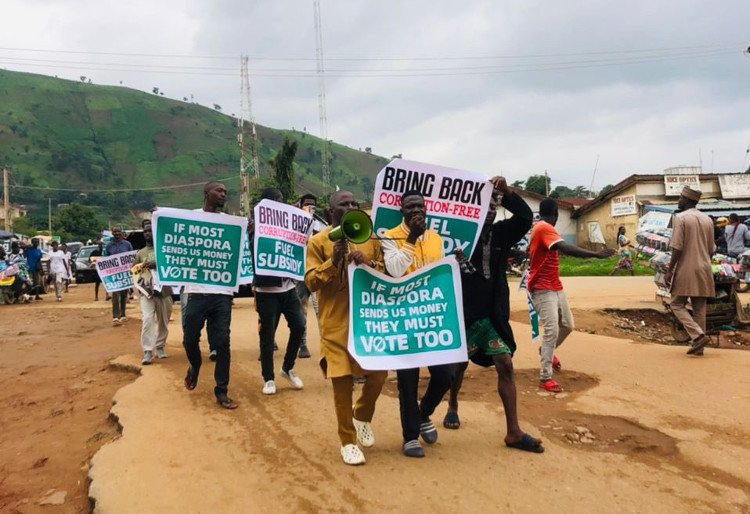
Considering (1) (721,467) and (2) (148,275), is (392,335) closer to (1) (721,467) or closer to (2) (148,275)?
(1) (721,467)

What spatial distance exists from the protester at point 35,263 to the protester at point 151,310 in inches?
488

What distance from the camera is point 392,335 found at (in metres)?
3.85

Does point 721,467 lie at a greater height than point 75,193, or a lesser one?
lesser

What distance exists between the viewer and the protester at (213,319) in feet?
17.6

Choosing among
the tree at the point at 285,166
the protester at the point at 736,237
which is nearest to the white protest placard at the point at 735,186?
the protester at the point at 736,237

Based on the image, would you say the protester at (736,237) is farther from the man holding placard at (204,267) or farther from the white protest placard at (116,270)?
the white protest placard at (116,270)

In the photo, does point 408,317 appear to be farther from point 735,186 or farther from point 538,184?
point 538,184

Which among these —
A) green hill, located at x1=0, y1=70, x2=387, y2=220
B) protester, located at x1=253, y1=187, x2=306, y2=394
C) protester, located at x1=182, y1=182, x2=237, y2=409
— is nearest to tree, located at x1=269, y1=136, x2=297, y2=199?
Answer: protester, located at x1=253, y1=187, x2=306, y2=394

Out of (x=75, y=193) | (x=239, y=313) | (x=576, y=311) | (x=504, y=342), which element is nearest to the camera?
(x=504, y=342)

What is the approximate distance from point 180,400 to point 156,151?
530ft

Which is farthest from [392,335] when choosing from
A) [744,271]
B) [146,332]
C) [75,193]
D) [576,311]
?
[75,193]

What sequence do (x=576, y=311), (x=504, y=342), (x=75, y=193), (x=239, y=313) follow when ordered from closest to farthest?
(x=504, y=342) < (x=576, y=311) < (x=239, y=313) < (x=75, y=193)

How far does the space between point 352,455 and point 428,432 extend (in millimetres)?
666

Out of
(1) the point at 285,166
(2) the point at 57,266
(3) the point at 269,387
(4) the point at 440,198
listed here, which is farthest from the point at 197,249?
(1) the point at 285,166
